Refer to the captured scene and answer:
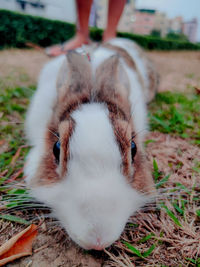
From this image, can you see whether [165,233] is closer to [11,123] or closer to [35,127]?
[35,127]

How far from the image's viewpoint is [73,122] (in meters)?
1.88

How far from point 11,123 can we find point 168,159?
7.10ft

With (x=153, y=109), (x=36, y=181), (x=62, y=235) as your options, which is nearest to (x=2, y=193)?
(x=36, y=181)

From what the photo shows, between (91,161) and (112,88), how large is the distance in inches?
40.1

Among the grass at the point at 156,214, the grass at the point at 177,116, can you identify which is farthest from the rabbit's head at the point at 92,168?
the grass at the point at 177,116

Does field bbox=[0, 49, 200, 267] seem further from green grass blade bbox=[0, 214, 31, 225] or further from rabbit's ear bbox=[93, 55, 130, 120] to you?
rabbit's ear bbox=[93, 55, 130, 120]

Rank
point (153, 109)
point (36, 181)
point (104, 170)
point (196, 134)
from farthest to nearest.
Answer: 1. point (153, 109)
2. point (196, 134)
3. point (36, 181)
4. point (104, 170)

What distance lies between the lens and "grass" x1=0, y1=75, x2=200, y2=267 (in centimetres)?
170

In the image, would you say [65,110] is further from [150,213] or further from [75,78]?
[150,213]

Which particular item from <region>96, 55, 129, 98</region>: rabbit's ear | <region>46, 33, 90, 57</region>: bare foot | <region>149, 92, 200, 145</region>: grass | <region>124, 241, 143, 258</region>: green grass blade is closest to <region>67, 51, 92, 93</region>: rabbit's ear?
<region>96, 55, 129, 98</region>: rabbit's ear

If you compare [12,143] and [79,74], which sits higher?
[79,74]

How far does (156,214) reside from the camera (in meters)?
2.07

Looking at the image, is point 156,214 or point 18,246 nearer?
point 18,246

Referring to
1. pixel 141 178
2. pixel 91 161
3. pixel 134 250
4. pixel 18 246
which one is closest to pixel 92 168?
pixel 91 161
